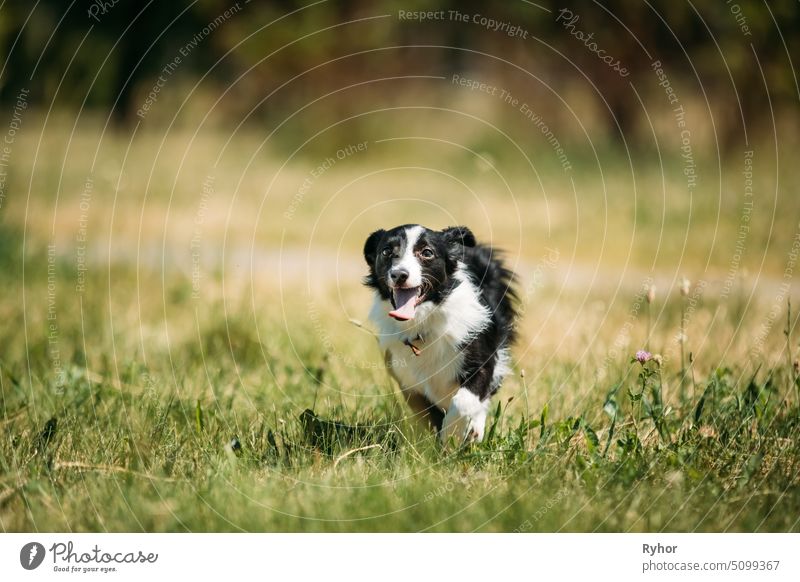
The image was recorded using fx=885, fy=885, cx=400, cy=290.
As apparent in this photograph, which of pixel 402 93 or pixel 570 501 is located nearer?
pixel 570 501

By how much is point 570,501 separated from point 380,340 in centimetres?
127

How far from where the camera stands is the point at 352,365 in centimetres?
548

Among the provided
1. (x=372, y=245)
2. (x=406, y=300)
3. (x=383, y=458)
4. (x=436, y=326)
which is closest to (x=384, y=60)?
(x=372, y=245)

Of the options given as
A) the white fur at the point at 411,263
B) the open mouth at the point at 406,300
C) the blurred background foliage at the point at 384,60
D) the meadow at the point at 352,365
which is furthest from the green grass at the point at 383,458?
the blurred background foliage at the point at 384,60

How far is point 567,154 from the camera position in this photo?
13000mm

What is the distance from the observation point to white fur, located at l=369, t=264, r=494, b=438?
433cm

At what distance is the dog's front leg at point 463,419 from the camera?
13.6ft

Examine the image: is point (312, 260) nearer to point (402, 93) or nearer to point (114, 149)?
point (114, 149)

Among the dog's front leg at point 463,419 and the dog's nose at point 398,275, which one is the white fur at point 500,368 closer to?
the dog's front leg at point 463,419

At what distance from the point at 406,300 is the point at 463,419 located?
62 centimetres

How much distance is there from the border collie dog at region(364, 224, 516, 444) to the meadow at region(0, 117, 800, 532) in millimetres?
160

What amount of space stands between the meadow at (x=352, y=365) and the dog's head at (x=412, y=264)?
0.62 m

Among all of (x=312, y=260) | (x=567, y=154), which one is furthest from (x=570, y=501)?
(x=567, y=154)
